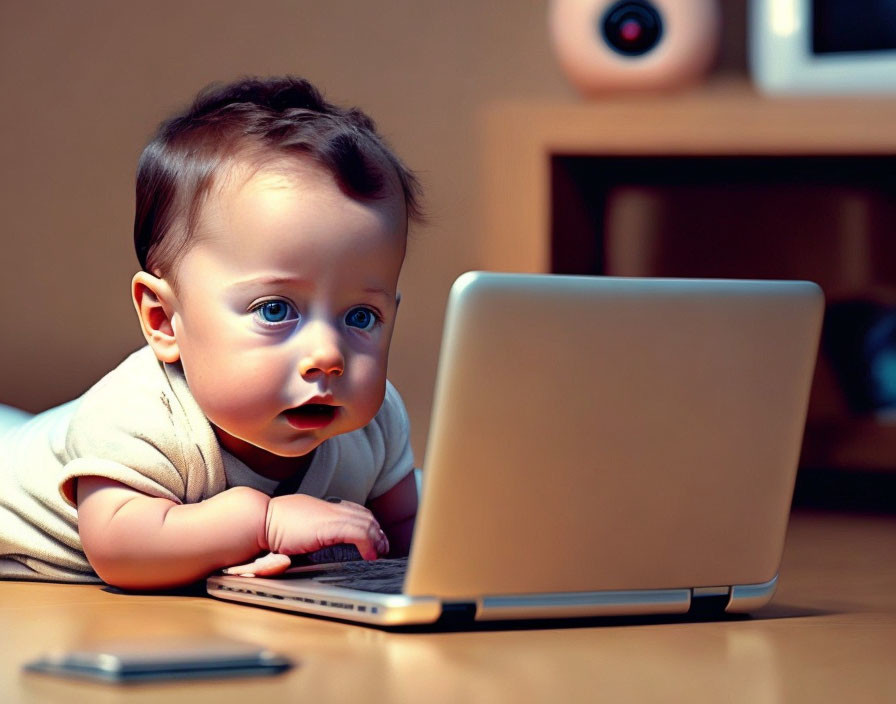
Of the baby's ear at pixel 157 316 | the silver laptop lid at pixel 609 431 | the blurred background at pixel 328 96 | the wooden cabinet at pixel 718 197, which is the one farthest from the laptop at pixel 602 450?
the blurred background at pixel 328 96

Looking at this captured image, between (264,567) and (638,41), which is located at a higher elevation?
(638,41)

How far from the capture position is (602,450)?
2.39 ft

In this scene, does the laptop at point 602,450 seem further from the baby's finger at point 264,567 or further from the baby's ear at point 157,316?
the baby's ear at point 157,316

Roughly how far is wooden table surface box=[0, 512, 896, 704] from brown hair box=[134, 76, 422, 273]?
0.26 metres

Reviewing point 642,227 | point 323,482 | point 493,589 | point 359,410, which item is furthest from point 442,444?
point 642,227

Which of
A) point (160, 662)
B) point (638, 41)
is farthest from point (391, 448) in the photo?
point (638, 41)

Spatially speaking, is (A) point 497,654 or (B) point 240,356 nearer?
(A) point 497,654

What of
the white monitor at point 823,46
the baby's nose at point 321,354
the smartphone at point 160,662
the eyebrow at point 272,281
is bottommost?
the smartphone at point 160,662

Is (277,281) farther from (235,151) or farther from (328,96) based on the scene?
(328,96)

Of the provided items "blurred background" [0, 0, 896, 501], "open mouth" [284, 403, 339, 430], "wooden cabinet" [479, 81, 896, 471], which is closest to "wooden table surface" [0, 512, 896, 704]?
"open mouth" [284, 403, 339, 430]

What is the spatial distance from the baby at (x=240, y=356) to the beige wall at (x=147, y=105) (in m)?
0.88

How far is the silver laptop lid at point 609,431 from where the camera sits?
69 cm

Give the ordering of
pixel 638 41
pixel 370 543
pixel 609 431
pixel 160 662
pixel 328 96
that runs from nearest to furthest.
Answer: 1. pixel 160 662
2. pixel 609 431
3. pixel 370 543
4. pixel 638 41
5. pixel 328 96

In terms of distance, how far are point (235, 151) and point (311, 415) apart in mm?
186
